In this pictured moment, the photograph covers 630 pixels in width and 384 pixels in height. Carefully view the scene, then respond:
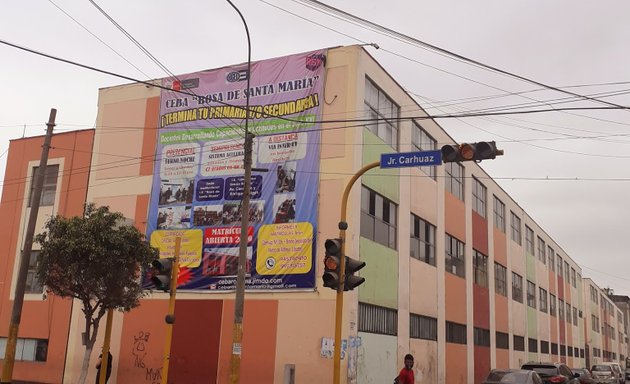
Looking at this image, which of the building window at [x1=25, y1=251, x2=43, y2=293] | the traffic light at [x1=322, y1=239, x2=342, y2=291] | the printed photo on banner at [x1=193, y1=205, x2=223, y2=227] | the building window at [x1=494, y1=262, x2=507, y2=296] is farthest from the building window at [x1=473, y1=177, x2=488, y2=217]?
the traffic light at [x1=322, y1=239, x2=342, y2=291]

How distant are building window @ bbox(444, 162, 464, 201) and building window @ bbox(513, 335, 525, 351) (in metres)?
13.3

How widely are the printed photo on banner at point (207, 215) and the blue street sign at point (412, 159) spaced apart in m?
10.6

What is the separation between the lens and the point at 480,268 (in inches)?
1422

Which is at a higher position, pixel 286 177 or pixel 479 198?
pixel 479 198

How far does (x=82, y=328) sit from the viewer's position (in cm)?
2512

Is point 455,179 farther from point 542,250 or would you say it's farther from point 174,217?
point 542,250

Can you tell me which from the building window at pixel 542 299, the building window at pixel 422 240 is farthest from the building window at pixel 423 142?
the building window at pixel 542 299

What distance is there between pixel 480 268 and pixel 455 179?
601 centimetres

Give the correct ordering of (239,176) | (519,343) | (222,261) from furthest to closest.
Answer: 1. (519,343)
2. (239,176)
3. (222,261)

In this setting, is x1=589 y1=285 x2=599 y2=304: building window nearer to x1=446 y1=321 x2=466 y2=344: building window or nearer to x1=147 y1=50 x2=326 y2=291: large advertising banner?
x1=446 y1=321 x2=466 y2=344: building window

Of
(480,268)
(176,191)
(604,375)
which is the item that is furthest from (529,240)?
(176,191)

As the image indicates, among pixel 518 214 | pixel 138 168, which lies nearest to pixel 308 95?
pixel 138 168

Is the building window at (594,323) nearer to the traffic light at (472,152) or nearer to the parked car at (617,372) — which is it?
the parked car at (617,372)

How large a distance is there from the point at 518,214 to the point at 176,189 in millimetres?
30129
